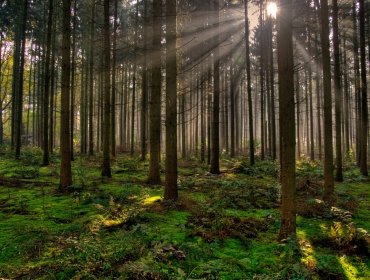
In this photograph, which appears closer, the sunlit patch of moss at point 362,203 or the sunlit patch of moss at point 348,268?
the sunlit patch of moss at point 348,268

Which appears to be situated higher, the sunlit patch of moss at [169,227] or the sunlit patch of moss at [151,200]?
the sunlit patch of moss at [151,200]

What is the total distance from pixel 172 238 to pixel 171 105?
418 centimetres

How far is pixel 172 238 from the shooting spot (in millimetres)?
6758

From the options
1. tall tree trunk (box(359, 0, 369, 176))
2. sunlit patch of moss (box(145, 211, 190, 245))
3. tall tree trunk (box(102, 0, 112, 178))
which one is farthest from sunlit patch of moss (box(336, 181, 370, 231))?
tall tree trunk (box(102, 0, 112, 178))

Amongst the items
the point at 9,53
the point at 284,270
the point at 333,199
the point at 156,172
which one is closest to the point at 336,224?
the point at 284,270

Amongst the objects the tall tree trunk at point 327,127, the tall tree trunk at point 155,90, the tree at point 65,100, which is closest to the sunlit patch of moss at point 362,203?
the tall tree trunk at point 327,127

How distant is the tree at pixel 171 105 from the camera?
973 centimetres

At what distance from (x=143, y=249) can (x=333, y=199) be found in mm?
7472

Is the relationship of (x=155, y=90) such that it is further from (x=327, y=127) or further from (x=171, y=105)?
(x=327, y=127)

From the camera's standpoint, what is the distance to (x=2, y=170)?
16203 millimetres

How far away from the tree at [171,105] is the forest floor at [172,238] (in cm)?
61

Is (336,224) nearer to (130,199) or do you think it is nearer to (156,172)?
(130,199)

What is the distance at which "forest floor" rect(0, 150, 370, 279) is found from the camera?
5238 millimetres

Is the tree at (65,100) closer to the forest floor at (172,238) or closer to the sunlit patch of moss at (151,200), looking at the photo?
the forest floor at (172,238)
